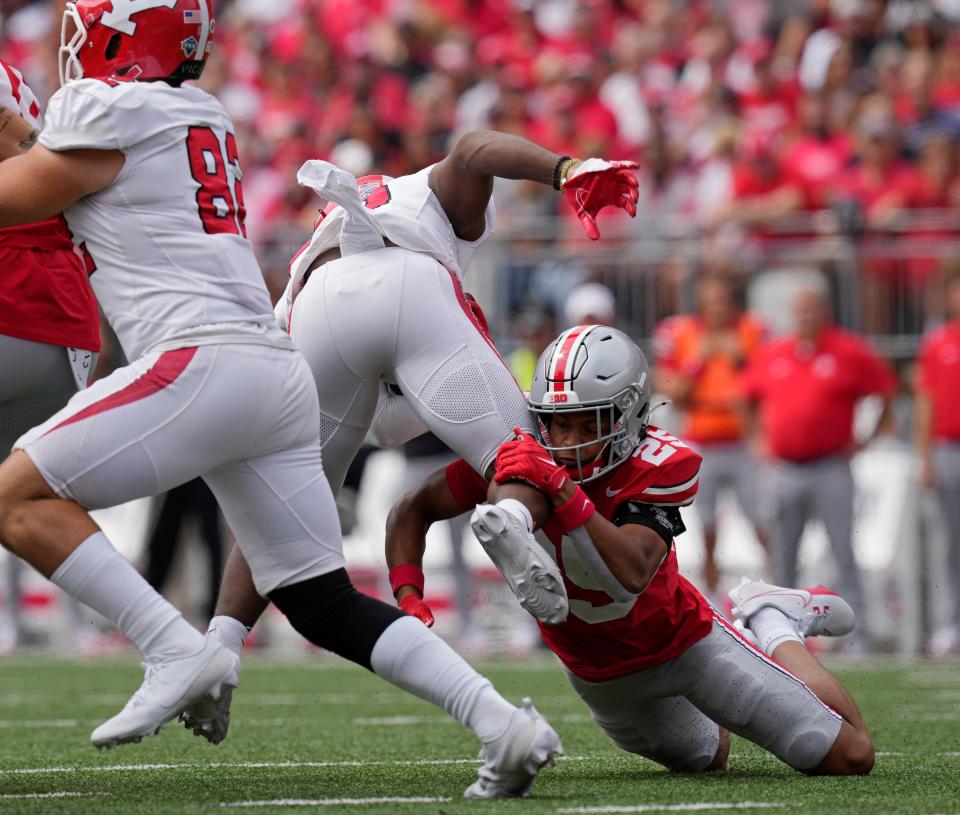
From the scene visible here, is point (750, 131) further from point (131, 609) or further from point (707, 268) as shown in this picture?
point (131, 609)

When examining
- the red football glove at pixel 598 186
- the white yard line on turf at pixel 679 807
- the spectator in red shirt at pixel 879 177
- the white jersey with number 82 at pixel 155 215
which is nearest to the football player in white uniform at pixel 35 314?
the white jersey with number 82 at pixel 155 215

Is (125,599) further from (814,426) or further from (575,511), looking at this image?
(814,426)

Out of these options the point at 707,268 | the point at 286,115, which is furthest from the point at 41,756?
the point at 286,115

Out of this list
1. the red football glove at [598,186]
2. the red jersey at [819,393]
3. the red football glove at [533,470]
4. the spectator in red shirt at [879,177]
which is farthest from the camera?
the spectator in red shirt at [879,177]

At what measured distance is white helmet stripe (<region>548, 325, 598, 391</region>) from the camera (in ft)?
14.3

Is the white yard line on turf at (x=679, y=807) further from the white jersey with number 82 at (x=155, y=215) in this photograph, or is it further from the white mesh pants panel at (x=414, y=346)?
the white jersey with number 82 at (x=155, y=215)

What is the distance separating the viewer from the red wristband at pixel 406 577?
452 centimetres

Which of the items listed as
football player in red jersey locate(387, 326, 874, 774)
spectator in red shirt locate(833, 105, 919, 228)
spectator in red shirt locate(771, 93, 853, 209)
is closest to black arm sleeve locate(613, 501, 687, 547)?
football player in red jersey locate(387, 326, 874, 774)

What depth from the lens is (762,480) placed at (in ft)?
34.1

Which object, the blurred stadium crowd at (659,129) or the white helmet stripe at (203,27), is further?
the blurred stadium crowd at (659,129)

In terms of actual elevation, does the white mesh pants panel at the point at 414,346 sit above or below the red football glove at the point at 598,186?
below

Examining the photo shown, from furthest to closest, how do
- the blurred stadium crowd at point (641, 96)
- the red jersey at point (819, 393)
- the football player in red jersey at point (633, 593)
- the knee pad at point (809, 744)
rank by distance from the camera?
the blurred stadium crowd at point (641, 96)
the red jersey at point (819, 393)
the knee pad at point (809, 744)
the football player in red jersey at point (633, 593)

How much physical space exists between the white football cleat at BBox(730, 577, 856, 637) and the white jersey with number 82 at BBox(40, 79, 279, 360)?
1947mm

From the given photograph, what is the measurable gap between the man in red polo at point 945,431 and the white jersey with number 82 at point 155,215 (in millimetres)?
6716
